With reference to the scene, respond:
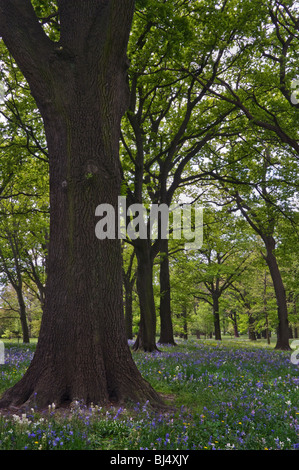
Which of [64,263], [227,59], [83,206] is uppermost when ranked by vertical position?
[227,59]

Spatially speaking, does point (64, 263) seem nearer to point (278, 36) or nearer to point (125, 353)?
point (125, 353)

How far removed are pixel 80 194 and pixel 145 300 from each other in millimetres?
8298

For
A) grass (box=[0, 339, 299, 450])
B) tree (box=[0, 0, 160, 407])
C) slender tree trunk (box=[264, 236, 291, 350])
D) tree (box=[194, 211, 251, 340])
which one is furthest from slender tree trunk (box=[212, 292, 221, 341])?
tree (box=[0, 0, 160, 407])

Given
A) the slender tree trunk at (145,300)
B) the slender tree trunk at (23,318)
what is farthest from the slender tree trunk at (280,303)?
the slender tree trunk at (23,318)

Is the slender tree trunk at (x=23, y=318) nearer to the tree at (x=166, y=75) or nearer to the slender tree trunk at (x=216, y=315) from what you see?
the tree at (x=166, y=75)

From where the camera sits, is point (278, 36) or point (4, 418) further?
point (278, 36)

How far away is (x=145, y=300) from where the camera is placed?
13016 mm

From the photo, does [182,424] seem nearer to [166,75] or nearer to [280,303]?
[166,75]

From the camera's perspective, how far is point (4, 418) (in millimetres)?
4109

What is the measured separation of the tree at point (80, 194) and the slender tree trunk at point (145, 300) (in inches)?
296

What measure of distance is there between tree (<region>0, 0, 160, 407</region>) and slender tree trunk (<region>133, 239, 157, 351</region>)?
7528mm

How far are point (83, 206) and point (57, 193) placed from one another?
1.73 feet

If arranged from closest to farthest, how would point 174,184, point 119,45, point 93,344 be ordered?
point 93,344 < point 119,45 < point 174,184

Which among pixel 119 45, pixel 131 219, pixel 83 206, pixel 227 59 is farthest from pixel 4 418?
pixel 227 59
